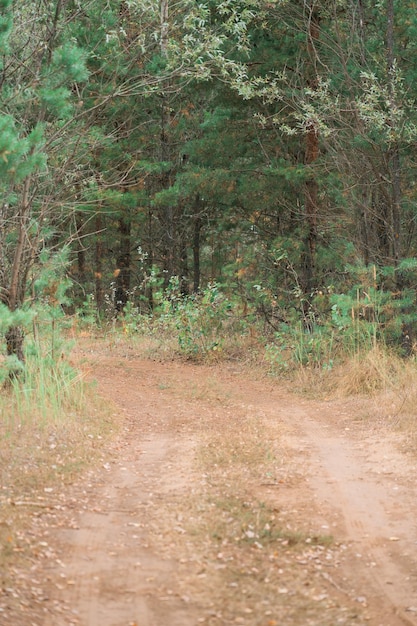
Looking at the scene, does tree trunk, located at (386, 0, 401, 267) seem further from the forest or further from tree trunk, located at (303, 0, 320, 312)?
tree trunk, located at (303, 0, 320, 312)

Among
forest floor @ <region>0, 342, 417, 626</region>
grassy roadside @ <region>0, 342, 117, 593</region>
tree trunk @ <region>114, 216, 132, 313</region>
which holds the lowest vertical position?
forest floor @ <region>0, 342, 417, 626</region>

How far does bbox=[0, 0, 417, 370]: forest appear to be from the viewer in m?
8.97

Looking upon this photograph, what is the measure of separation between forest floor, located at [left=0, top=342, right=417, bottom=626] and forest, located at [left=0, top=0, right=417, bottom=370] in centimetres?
157

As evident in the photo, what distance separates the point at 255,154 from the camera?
15.7m

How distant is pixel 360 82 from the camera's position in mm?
12523

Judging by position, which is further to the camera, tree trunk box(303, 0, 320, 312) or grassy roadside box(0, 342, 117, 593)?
tree trunk box(303, 0, 320, 312)

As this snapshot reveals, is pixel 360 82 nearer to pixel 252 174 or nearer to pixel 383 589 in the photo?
pixel 252 174

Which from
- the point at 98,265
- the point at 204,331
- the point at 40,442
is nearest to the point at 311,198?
the point at 204,331

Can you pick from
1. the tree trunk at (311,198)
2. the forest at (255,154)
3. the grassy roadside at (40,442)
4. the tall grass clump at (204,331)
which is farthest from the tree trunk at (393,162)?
the grassy roadside at (40,442)

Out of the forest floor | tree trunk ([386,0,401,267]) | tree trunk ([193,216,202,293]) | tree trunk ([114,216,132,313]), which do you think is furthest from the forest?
tree trunk ([114,216,132,313])

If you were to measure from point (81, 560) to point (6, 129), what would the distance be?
2934 millimetres

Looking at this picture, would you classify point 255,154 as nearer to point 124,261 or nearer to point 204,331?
point 204,331

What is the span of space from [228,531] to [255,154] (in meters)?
11.1

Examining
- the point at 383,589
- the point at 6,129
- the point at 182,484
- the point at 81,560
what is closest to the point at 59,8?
the point at 6,129
